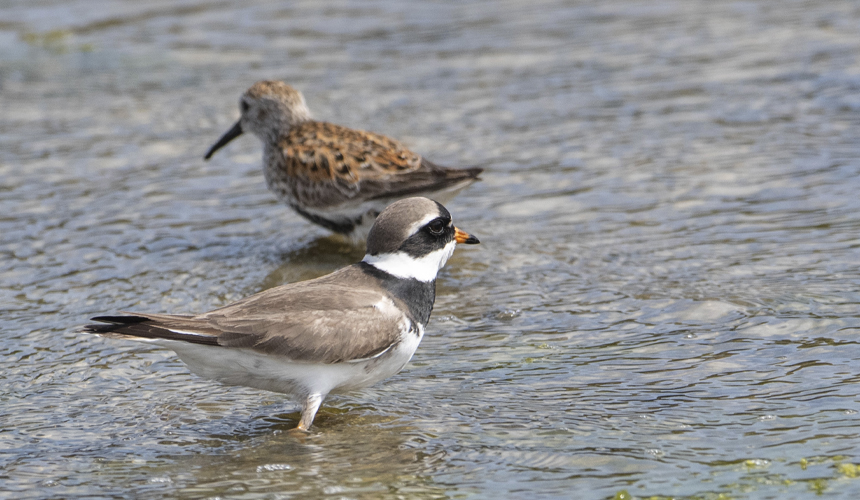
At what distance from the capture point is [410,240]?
653cm

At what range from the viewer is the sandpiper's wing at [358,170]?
349 inches

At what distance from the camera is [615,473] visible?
17.0 ft

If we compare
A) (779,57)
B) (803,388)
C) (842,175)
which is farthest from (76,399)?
(779,57)

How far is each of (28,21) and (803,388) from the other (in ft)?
50.0

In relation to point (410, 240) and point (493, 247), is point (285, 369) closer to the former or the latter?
point (410, 240)

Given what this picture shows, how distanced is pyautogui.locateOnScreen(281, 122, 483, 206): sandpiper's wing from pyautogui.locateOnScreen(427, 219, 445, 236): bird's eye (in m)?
2.17

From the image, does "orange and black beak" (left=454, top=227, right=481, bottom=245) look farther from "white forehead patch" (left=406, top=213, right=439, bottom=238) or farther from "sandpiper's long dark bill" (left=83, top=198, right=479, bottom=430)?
"sandpiper's long dark bill" (left=83, top=198, right=479, bottom=430)

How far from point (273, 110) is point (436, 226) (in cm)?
414

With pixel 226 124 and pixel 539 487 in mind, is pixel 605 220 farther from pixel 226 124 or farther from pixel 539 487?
pixel 226 124

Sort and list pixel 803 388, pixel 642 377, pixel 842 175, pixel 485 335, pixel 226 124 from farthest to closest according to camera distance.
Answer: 1. pixel 226 124
2. pixel 842 175
3. pixel 485 335
4. pixel 642 377
5. pixel 803 388

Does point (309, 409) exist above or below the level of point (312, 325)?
below

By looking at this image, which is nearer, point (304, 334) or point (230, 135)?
point (304, 334)

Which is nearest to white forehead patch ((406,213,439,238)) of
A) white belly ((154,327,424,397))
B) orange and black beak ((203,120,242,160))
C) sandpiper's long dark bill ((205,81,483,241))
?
white belly ((154,327,424,397))

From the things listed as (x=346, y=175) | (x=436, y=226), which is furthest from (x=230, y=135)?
(x=436, y=226)
